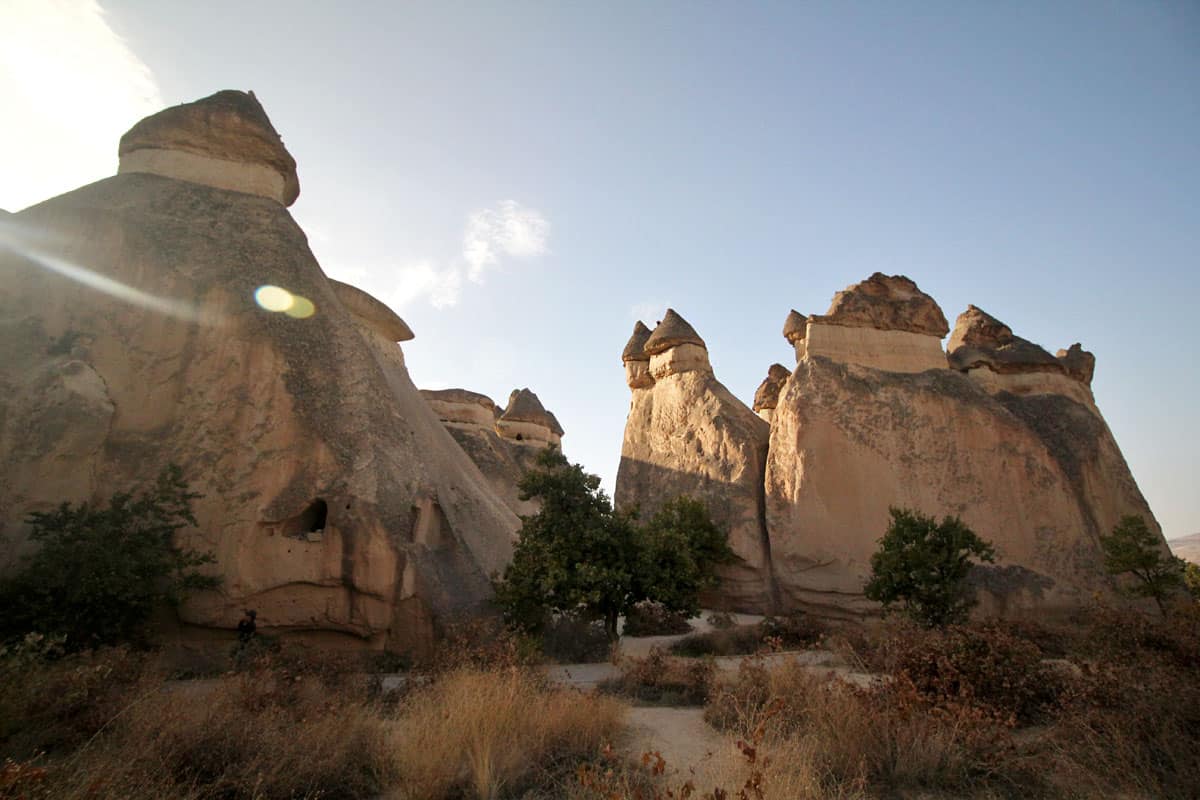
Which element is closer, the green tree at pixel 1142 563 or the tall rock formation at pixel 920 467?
the green tree at pixel 1142 563

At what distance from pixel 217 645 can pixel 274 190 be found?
9.18 meters

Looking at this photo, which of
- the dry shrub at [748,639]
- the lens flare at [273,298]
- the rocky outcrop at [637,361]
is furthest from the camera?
the rocky outcrop at [637,361]

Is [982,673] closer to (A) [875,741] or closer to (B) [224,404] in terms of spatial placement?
(A) [875,741]

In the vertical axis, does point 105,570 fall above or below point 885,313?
below

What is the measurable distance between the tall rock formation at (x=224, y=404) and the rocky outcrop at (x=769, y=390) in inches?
573

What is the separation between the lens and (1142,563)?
43.9 feet

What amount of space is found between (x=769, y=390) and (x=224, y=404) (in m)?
18.9

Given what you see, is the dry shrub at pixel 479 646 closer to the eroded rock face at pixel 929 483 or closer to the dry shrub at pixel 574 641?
the dry shrub at pixel 574 641

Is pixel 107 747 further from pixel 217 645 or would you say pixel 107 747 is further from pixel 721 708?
pixel 217 645

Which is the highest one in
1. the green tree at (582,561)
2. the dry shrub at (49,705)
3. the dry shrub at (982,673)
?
the green tree at (582,561)

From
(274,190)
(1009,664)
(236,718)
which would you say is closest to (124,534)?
(236,718)

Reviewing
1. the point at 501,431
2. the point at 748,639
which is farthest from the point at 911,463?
the point at 501,431

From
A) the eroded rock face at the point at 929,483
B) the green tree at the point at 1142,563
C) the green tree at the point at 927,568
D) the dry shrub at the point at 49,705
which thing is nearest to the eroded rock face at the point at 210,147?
the dry shrub at the point at 49,705

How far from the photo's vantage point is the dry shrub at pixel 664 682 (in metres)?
7.28
